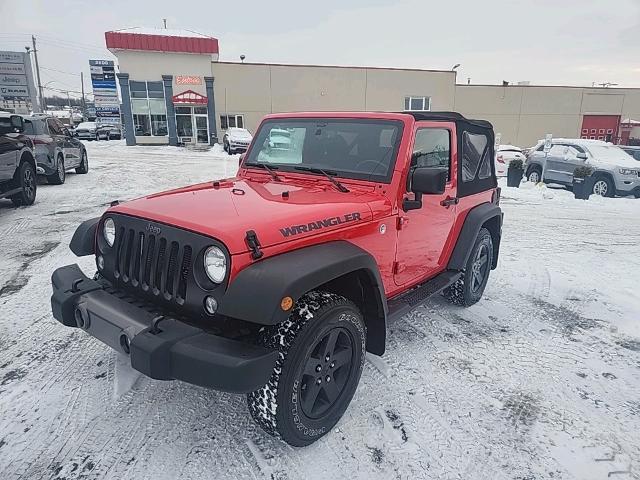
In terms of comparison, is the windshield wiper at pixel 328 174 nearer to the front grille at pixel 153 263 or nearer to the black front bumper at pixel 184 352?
the front grille at pixel 153 263

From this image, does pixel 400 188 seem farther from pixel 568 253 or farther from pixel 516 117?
pixel 516 117

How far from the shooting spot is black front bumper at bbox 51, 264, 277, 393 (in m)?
2.03

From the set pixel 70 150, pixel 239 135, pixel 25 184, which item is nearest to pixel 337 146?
pixel 25 184

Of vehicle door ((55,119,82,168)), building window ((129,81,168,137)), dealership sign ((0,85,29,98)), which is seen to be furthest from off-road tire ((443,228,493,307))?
dealership sign ((0,85,29,98))

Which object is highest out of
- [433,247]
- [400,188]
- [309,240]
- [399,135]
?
[399,135]

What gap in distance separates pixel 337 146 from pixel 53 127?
1118 centimetres

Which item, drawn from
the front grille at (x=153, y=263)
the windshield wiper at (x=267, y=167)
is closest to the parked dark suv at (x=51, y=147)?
the windshield wiper at (x=267, y=167)

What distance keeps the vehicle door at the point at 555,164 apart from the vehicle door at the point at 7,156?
13571mm

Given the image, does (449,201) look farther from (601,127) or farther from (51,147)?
(601,127)

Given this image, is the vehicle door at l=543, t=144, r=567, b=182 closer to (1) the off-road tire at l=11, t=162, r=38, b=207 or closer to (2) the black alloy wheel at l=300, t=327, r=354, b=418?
(2) the black alloy wheel at l=300, t=327, r=354, b=418

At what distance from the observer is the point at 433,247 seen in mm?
3773

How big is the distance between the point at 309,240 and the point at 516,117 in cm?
3652

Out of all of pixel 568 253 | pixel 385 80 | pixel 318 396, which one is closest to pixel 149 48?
pixel 385 80

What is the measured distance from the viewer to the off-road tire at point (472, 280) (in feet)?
14.2
